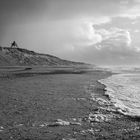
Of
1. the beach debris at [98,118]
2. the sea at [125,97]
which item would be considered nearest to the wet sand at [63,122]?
the beach debris at [98,118]

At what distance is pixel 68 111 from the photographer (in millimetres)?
15836

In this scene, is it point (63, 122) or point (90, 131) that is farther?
point (63, 122)

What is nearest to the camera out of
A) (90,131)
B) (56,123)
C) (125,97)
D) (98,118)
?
(90,131)

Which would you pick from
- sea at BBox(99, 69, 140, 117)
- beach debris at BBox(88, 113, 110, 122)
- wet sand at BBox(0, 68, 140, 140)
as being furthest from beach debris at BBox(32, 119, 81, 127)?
sea at BBox(99, 69, 140, 117)

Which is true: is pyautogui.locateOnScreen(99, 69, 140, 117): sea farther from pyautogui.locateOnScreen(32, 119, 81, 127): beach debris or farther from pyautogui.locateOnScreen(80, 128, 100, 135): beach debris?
pyautogui.locateOnScreen(32, 119, 81, 127): beach debris

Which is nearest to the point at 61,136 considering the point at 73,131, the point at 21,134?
the point at 73,131

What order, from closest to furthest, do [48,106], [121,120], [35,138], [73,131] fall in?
[35,138] < [73,131] < [121,120] < [48,106]

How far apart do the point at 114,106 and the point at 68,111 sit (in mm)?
4193

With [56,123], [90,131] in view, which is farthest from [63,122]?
[90,131]

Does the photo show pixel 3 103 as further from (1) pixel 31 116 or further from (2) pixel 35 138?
(2) pixel 35 138

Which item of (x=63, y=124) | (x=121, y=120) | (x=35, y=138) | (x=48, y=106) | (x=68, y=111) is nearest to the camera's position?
(x=35, y=138)

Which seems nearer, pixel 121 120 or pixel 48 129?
pixel 48 129

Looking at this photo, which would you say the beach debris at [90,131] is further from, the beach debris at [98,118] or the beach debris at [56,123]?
the beach debris at [98,118]

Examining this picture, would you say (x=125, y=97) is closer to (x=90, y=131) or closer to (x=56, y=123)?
(x=56, y=123)
